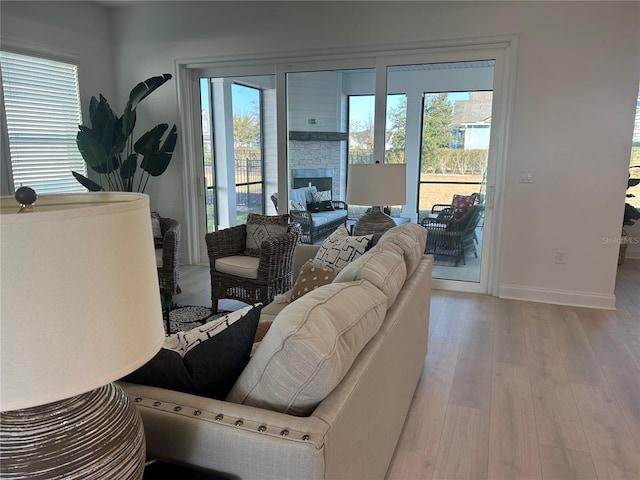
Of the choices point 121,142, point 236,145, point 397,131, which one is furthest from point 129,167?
point 397,131

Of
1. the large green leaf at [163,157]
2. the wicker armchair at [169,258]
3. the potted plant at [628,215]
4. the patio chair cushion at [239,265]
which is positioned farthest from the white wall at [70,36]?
the potted plant at [628,215]

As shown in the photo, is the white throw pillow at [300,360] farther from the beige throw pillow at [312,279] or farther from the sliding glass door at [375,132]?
the sliding glass door at [375,132]

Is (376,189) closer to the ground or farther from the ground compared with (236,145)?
closer to the ground

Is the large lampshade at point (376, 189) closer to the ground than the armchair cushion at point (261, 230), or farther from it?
farther from it

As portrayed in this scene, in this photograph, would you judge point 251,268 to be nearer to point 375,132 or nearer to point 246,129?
point 375,132

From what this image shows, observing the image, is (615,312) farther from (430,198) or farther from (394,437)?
(394,437)

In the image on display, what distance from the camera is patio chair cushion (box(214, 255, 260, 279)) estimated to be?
3.55m

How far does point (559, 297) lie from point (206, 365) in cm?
385

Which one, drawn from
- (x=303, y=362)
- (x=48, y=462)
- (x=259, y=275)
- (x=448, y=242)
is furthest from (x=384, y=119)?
(x=48, y=462)

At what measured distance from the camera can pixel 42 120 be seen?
4555 mm

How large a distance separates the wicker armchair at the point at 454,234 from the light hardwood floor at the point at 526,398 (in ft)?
2.44

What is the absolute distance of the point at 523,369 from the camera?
9.43 feet

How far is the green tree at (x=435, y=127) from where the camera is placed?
435 centimetres

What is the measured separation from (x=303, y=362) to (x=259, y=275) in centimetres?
247
